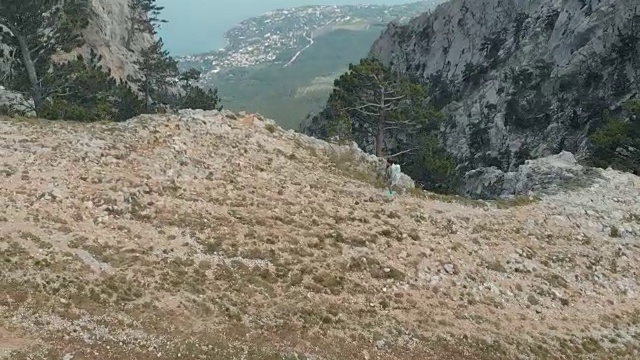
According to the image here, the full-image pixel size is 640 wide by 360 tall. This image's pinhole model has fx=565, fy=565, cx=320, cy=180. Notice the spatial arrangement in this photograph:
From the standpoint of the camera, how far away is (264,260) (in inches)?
Answer: 924

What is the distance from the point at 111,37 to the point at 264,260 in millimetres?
100368

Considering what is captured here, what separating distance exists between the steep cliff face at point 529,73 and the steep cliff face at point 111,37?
6043 cm

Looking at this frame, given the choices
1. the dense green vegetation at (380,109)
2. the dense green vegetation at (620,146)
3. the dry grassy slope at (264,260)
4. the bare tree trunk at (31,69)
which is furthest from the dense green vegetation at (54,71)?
the dense green vegetation at (620,146)

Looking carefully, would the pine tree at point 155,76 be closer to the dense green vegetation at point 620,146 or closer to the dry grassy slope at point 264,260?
the dry grassy slope at point 264,260

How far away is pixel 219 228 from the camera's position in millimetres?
25172

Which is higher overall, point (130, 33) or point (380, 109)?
point (130, 33)

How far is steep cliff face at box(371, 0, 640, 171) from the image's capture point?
87375 mm

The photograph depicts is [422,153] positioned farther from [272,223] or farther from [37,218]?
[37,218]

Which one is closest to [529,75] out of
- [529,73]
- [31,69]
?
[529,73]

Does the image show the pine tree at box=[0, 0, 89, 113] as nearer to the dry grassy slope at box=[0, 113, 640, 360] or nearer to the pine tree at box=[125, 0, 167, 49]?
the dry grassy slope at box=[0, 113, 640, 360]

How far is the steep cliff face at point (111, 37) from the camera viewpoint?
309 ft

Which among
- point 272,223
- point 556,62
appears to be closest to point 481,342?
point 272,223

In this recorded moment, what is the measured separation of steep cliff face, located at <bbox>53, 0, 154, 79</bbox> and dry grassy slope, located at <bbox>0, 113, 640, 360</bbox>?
55.0m

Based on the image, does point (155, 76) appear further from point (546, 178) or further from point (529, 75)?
point (529, 75)
